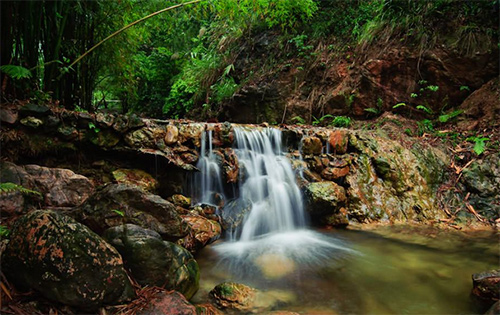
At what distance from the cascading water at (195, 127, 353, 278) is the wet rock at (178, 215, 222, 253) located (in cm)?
21

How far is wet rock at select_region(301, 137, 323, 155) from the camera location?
5.62 m

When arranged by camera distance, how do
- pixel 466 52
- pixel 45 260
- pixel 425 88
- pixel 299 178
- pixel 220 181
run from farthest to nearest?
1. pixel 425 88
2. pixel 466 52
3. pixel 299 178
4. pixel 220 181
5. pixel 45 260

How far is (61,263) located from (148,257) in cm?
62

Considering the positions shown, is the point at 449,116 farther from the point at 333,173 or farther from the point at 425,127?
the point at 333,173

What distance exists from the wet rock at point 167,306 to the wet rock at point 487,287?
2617mm

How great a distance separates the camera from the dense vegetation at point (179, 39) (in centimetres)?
341

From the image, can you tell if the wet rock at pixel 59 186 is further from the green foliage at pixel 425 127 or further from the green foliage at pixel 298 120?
the green foliage at pixel 425 127

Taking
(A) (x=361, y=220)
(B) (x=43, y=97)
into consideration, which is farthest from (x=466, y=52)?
(B) (x=43, y=97)

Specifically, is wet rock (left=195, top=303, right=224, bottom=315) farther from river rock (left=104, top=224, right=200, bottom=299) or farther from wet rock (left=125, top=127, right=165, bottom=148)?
wet rock (left=125, top=127, right=165, bottom=148)

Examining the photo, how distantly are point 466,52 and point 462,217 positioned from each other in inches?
175

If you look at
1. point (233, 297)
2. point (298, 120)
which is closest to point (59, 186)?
point (233, 297)

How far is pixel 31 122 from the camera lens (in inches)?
134

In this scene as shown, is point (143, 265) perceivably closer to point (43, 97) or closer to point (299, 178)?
point (43, 97)

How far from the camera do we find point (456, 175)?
17.9ft
